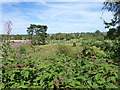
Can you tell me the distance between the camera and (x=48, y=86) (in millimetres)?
1235

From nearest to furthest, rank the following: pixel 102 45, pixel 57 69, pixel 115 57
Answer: pixel 57 69 → pixel 115 57 → pixel 102 45

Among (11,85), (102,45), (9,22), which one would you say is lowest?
(11,85)

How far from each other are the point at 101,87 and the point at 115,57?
830 millimetres

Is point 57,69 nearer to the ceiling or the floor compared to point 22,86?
nearer to the ceiling

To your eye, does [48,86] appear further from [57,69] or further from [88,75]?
[88,75]

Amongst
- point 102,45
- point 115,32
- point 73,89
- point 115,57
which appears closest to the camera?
point 73,89

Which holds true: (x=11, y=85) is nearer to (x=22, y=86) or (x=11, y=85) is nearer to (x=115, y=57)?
(x=22, y=86)

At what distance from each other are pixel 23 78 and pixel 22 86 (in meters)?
0.12

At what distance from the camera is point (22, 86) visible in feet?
4.08

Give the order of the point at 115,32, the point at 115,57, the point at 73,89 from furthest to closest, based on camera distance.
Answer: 1. the point at 115,32
2. the point at 115,57
3. the point at 73,89

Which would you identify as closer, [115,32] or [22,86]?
[22,86]

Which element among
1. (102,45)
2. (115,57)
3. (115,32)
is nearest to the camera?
(115,57)

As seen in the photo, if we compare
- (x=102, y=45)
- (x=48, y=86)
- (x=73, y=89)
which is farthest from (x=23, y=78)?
(x=102, y=45)

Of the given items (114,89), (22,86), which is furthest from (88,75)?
(22,86)
